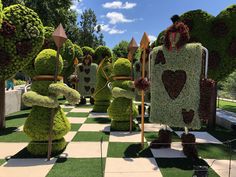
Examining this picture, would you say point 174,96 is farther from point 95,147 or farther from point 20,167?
point 20,167

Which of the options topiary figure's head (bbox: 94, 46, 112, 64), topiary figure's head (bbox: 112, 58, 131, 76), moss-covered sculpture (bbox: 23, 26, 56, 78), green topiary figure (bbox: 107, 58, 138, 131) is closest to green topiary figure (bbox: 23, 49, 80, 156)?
green topiary figure (bbox: 107, 58, 138, 131)

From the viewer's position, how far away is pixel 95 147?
25.0 feet

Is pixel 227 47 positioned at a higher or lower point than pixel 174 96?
higher

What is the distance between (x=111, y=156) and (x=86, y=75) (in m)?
10.3

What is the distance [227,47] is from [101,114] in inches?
259

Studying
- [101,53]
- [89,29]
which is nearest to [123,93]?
[101,53]

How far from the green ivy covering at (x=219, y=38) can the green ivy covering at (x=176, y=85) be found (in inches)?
130

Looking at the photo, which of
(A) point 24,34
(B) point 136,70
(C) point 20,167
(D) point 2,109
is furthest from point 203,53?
(B) point 136,70

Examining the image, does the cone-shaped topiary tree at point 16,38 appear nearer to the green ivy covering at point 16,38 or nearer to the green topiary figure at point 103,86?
the green ivy covering at point 16,38

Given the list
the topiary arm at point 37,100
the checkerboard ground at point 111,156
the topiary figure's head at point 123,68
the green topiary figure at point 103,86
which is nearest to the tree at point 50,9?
the green topiary figure at point 103,86

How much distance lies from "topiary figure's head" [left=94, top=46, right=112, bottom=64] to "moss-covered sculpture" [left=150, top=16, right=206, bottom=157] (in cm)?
848

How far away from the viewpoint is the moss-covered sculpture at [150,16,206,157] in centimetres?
637

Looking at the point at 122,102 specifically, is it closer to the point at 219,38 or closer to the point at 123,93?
the point at 123,93

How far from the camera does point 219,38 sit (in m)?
9.50
